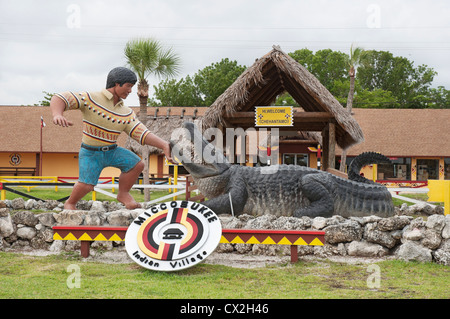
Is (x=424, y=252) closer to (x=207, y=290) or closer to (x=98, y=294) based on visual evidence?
(x=207, y=290)

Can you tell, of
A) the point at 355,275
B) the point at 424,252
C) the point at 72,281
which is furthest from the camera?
the point at 424,252

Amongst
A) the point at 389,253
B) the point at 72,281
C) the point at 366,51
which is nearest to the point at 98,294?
the point at 72,281

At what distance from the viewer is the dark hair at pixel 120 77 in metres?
4.89

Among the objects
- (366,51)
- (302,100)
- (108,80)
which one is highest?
(366,51)

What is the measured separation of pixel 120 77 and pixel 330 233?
3108 mm

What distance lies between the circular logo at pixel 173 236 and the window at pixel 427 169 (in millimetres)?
19335

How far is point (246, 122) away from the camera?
10.1m

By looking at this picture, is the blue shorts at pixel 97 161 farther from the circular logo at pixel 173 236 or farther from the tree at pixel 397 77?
the tree at pixel 397 77

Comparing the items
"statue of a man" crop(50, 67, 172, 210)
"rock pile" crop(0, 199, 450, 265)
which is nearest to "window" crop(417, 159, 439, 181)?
"rock pile" crop(0, 199, 450, 265)

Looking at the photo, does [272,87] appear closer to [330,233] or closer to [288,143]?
[330,233]

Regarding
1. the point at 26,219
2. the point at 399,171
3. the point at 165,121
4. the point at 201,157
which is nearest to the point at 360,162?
the point at 201,157

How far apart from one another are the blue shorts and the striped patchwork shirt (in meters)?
0.12

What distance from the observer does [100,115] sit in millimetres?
4867

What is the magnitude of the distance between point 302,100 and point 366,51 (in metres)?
9.38
